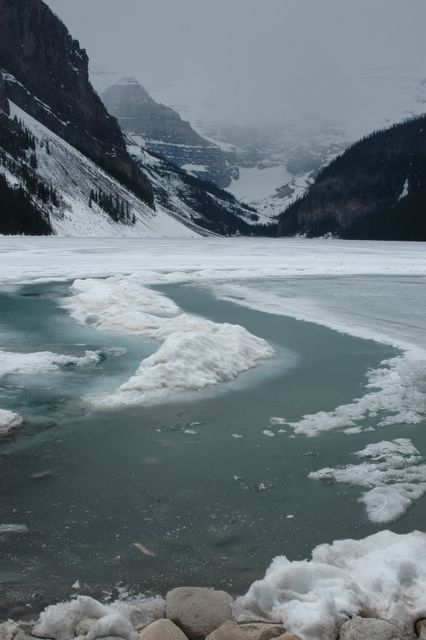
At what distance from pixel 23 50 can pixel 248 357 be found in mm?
170671

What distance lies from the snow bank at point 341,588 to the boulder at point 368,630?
85 mm

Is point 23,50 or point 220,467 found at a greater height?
point 23,50

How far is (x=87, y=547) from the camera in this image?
15.3 ft

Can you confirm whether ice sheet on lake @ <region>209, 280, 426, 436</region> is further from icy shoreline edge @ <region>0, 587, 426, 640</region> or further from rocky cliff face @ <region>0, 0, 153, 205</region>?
rocky cliff face @ <region>0, 0, 153, 205</region>

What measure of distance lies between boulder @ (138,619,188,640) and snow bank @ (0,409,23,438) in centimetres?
386

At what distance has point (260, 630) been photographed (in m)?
3.75

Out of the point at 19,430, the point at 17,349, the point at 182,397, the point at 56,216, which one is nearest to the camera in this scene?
the point at 19,430

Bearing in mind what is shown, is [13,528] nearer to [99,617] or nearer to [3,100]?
[99,617]

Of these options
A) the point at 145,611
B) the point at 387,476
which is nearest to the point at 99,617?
the point at 145,611

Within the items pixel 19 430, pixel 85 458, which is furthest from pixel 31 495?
pixel 19 430

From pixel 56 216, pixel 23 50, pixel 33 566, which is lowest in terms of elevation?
pixel 33 566

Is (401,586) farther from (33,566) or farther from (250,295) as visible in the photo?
(250,295)

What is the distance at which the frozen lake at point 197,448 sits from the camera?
15.2 feet

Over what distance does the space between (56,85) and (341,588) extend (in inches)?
7163
